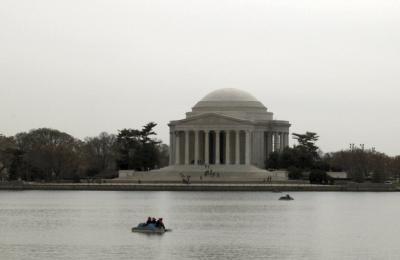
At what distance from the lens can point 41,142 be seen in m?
186

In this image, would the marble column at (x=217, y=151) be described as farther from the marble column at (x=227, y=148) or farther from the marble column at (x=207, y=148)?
the marble column at (x=207, y=148)

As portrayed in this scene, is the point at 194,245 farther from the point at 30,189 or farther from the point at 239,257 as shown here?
the point at 30,189

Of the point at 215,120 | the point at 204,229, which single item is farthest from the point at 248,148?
the point at 204,229

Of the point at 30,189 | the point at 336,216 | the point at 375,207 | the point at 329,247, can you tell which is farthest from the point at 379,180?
the point at 329,247

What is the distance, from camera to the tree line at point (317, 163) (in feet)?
512

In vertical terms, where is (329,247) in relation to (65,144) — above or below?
below

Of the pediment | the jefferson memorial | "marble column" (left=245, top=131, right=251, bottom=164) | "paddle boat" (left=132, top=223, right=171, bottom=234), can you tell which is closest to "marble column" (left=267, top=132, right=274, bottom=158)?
the jefferson memorial

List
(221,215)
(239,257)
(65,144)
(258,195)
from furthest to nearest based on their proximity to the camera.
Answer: (65,144), (258,195), (221,215), (239,257)

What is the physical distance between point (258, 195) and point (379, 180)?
34.7 metres

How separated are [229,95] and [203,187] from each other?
118 feet

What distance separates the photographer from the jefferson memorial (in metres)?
165

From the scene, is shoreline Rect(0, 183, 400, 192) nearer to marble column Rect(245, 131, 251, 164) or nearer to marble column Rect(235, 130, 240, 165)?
marble column Rect(245, 131, 251, 164)

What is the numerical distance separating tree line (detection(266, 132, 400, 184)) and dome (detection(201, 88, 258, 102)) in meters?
8.95

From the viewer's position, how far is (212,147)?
6654 inches
